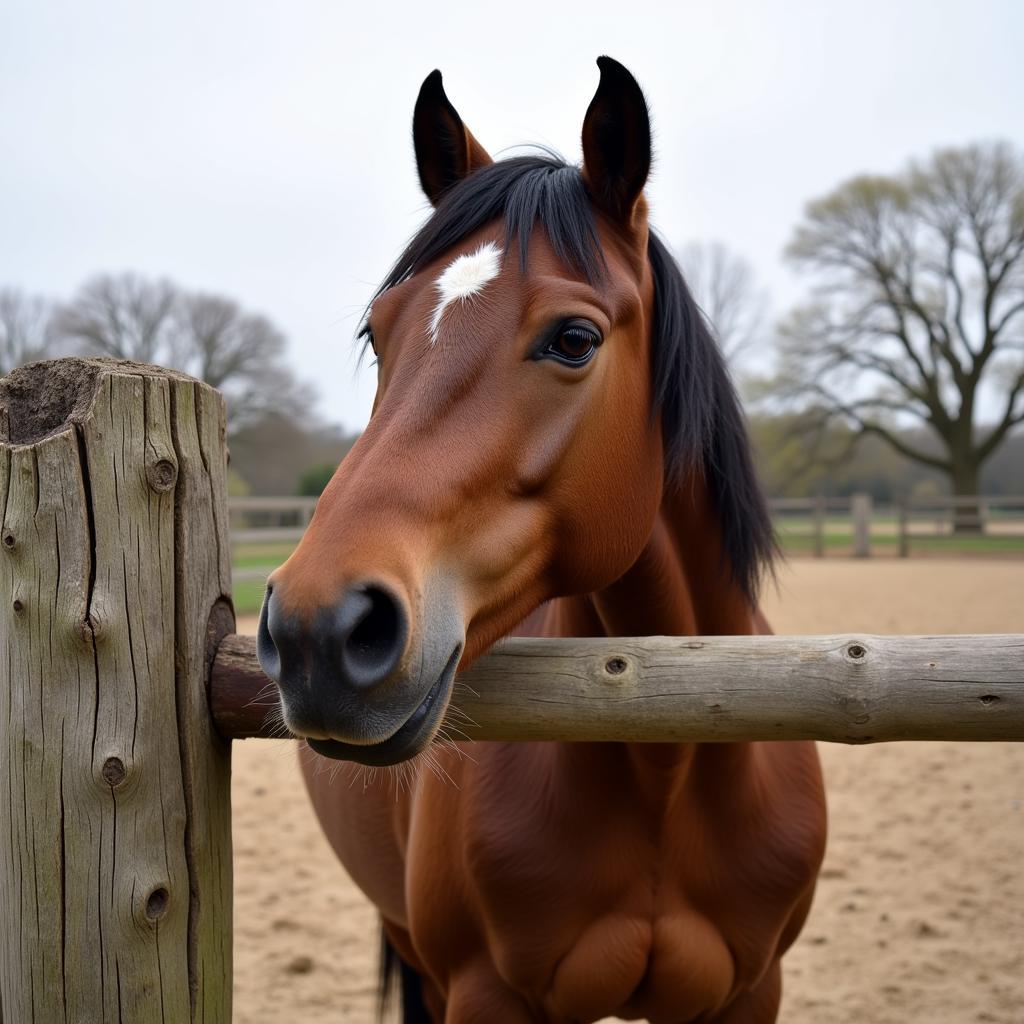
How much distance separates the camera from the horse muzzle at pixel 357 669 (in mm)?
1146

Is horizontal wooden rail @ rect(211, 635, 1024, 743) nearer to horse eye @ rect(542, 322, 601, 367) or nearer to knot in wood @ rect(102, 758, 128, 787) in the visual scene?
knot in wood @ rect(102, 758, 128, 787)

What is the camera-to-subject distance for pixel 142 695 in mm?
1487

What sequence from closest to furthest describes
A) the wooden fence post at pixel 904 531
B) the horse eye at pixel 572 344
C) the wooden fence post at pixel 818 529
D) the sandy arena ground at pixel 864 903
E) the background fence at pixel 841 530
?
the horse eye at pixel 572 344 < the sandy arena ground at pixel 864 903 < the background fence at pixel 841 530 < the wooden fence post at pixel 904 531 < the wooden fence post at pixel 818 529

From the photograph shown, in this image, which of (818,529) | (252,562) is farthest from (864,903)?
(818,529)

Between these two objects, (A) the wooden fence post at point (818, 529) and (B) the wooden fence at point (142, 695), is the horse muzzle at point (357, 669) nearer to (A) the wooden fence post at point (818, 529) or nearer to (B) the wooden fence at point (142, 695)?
(B) the wooden fence at point (142, 695)

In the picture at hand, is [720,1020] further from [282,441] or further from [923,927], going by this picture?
[282,441]

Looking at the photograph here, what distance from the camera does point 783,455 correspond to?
86.6ft

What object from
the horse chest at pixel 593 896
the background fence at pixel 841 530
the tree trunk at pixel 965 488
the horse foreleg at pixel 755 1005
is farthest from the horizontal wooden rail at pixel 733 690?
the tree trunk at pixel 965 488

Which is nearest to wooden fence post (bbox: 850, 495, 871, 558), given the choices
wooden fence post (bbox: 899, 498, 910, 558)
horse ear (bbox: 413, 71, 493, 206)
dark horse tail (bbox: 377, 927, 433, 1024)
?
wooden fence post (bbox: 899, 498, 910, 558)

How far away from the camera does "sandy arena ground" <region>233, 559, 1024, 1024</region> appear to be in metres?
3.43

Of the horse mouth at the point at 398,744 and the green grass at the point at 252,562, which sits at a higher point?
the horse mouth at the point at 398,744

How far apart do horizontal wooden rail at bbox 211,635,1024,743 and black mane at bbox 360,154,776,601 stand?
1.53ft

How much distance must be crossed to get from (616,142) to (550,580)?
88 centimetres

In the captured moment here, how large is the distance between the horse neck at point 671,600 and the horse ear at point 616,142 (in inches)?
24.7
